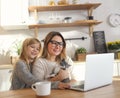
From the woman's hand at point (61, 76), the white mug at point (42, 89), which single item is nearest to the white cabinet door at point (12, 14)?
the woman's hand at point (61, 76)

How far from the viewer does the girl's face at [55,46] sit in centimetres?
201

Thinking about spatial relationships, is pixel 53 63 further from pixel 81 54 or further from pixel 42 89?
pixel 81 54

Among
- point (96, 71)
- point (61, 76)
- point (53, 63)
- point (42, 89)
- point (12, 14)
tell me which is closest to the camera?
point (42, 89)

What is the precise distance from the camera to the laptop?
4.79ft

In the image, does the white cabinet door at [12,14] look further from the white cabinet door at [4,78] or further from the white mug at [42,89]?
the white mug at [42,89]

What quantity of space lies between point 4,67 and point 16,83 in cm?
149

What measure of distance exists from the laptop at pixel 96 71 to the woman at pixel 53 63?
0.26 meters

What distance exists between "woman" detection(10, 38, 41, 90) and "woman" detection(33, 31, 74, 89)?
0.08m

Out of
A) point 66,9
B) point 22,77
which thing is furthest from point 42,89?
point 66,9

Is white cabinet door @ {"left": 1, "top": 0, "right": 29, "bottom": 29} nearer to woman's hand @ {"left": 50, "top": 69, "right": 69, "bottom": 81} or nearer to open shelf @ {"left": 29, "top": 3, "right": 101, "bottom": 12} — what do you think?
open shelf @ {"left": 29, "top": 3, "right": 101, "bottom": 12}

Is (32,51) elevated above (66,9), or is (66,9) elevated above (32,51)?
(66,9)

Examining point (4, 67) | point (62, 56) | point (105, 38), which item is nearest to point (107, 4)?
point (105, 38)

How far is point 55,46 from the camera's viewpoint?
2016 millimetres

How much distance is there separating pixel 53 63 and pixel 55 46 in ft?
0.50
